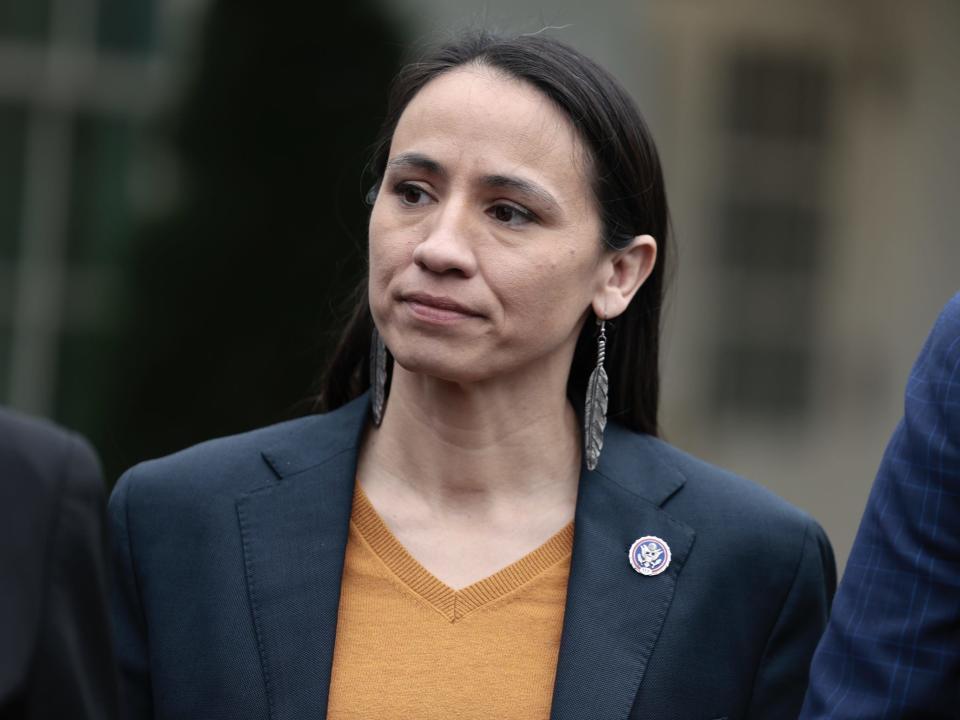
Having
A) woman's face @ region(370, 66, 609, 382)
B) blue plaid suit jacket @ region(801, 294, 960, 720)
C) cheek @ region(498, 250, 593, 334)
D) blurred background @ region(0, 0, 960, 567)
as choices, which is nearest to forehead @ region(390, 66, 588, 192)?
woman's face @ region(370, 66, 609, 382)

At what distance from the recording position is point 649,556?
3629mm

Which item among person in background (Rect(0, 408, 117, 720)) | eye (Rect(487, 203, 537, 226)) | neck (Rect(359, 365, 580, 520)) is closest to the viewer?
person in background (Rect(0, 408, 117, 720))

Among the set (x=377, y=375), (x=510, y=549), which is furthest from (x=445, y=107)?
(x=510, y=549)

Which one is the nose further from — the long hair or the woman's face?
the long hair

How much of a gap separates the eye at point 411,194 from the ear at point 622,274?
1.31 feet

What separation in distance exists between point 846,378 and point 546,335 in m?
8.30

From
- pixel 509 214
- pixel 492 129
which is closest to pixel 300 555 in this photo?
pixel 509 214

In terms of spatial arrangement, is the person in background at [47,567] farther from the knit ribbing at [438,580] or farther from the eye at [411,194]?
the eye at [411,194]

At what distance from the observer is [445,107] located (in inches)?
143

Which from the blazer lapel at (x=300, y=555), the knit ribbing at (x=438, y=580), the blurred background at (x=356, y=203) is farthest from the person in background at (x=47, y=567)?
the blurred background at (x=356, y=203)

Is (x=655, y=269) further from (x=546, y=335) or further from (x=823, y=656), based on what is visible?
(x=823, y=656)

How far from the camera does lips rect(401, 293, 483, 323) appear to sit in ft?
11.5

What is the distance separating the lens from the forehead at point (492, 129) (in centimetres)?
359

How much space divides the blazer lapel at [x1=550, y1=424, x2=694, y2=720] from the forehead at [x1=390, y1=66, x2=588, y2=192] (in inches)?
22.7
